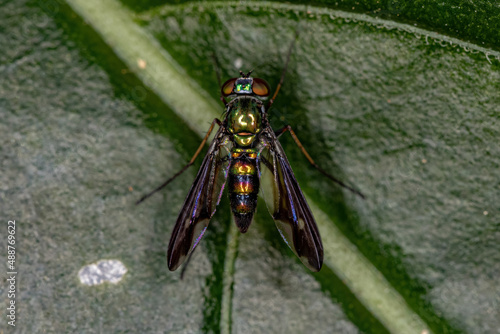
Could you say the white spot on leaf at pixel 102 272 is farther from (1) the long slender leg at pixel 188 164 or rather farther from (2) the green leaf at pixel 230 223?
(1) the long slender leg at pixel 188 164

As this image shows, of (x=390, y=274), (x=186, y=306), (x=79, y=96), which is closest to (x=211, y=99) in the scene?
(x=79, y=96)

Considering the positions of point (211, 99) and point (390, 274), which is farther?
Result: point (211, 99)

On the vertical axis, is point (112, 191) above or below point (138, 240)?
above

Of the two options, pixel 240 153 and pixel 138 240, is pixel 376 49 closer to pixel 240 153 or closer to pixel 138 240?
pixel 240 153

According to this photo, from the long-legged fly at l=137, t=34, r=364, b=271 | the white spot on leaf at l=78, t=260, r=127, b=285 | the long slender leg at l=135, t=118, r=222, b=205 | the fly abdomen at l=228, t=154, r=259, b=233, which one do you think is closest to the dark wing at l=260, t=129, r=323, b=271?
the long-legged fly at l=137, t=34, r=364, b=271

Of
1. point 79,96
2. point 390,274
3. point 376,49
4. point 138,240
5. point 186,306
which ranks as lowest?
point 186,306

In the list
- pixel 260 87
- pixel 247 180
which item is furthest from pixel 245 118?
pixel 247 180

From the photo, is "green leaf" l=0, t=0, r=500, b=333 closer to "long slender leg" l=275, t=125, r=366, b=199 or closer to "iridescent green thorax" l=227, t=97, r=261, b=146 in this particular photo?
"long slender leg" l=275, t=125, r=366, b=199

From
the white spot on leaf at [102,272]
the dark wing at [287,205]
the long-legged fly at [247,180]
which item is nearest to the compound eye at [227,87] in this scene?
the long-legged fly at [247,180]

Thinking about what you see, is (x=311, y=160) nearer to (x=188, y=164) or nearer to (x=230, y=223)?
(x=230, y=223)
